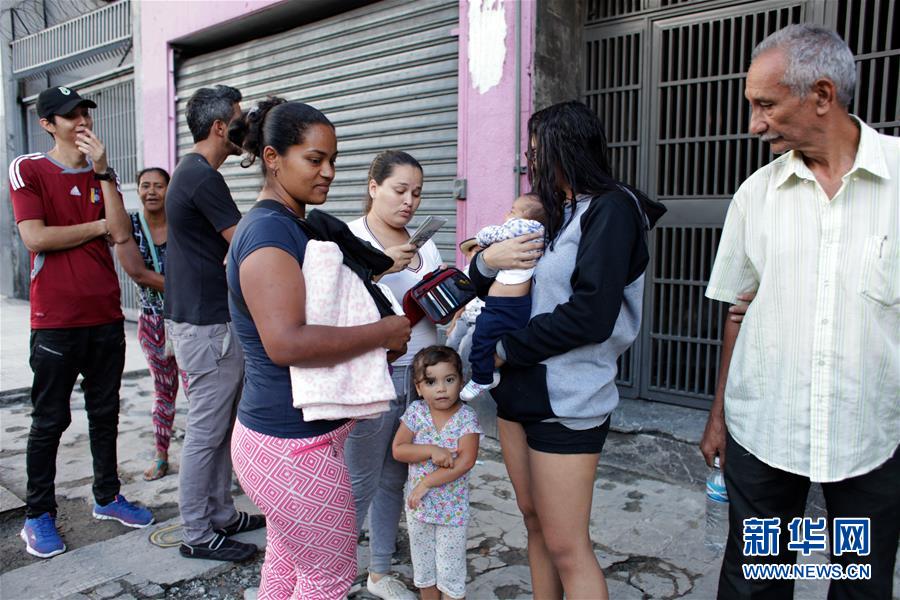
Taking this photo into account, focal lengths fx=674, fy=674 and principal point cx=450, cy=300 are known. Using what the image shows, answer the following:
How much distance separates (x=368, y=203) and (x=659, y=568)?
210cm

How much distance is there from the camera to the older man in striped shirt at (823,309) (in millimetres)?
Result: 1793

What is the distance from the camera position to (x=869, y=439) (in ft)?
6.06

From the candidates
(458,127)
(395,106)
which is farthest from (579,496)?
(395,106)

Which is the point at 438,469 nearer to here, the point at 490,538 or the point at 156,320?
the point at 490,538

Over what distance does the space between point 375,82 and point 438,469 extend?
3915 mm

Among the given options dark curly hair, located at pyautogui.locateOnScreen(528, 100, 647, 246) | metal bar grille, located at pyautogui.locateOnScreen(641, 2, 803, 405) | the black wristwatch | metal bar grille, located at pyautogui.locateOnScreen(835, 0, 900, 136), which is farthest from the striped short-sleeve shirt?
the black wristwatch

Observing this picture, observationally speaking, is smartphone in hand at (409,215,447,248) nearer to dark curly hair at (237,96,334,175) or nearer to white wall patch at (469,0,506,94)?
dark curly hair at (237,96,334,175)

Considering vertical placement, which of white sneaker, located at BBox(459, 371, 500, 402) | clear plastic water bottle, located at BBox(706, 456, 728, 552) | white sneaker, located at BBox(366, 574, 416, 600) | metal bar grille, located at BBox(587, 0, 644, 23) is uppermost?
metal bar grille, located at BBox(587, 0, 644, 23)

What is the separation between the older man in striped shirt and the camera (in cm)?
179

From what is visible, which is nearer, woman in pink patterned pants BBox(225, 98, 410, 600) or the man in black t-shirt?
woman in pink patterned pants BBox(225, 98, 410, 600)

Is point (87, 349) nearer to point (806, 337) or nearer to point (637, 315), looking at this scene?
point (637, 315)

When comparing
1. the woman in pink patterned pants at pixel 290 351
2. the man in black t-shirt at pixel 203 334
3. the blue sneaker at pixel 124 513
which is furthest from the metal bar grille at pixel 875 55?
the blue sneaker at pixel 124 513

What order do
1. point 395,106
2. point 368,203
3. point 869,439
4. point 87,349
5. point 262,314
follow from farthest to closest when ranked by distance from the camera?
point 395,106, point 87,349, point 368,203, point 869,439, point 262,314

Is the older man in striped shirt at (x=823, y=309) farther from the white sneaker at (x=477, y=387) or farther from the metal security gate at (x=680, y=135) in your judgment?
the metal security gate at (x=680, y=135)
